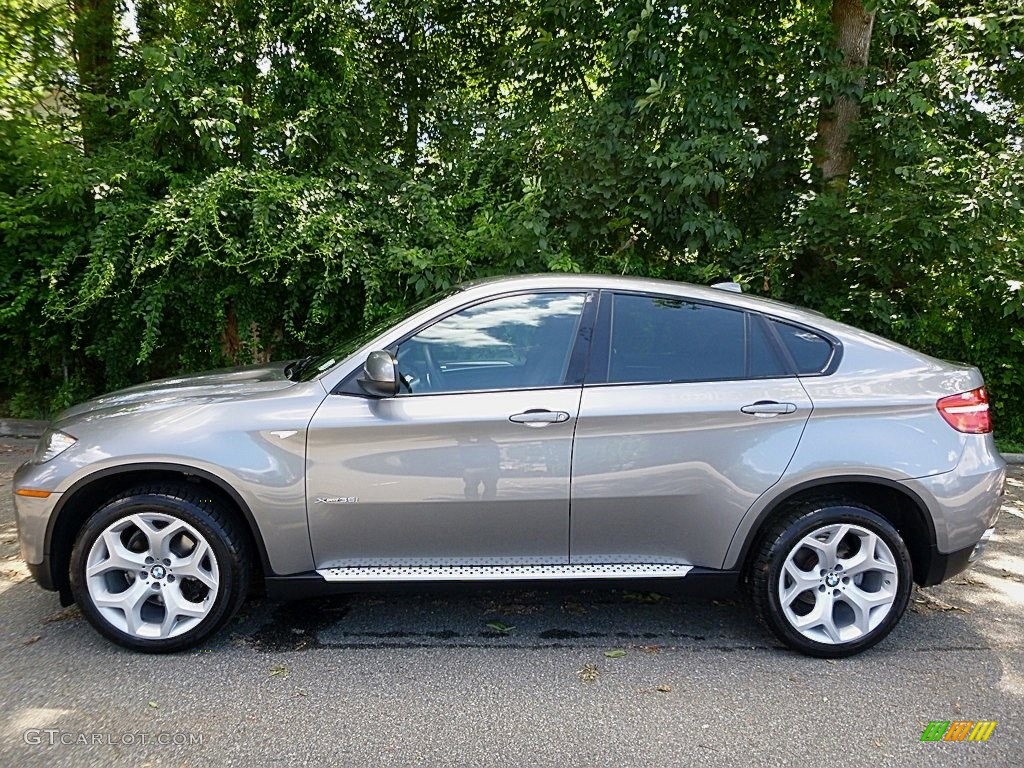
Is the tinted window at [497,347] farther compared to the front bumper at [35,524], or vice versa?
the tinted window at [497,347]

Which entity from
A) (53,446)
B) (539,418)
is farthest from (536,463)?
(53,446)

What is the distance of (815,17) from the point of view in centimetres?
715

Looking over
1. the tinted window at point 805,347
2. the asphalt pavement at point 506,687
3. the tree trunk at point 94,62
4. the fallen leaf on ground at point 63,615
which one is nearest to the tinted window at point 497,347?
the tinted window at point 805,347

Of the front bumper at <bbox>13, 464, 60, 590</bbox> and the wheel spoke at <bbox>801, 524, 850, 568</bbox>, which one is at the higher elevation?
the front bumper at <bbox>13, 464, 60, 590</bbox>

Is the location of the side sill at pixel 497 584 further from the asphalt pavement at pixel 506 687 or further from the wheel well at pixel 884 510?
the asphalt pavement at pixel 506 687

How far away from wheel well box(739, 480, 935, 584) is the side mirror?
175 cm

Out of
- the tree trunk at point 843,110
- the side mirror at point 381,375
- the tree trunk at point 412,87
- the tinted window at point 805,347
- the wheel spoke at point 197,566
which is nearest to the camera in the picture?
the side mirror at point 381,375

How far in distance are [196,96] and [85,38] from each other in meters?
2.16

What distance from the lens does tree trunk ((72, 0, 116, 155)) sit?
7.32m

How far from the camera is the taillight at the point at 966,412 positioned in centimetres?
335

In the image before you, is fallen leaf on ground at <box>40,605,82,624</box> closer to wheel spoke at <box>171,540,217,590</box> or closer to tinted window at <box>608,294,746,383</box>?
wheel spoke at <box>171,540,217,590</box>

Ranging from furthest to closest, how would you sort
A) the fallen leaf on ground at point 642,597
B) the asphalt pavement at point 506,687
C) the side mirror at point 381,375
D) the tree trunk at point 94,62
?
the tree trunk at point 94,62 < the fallen leaf on ground at point 642,597 < the side mirror at point 381,375 < the asphalt pavement at point 506,687

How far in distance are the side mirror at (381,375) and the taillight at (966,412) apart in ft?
8.03

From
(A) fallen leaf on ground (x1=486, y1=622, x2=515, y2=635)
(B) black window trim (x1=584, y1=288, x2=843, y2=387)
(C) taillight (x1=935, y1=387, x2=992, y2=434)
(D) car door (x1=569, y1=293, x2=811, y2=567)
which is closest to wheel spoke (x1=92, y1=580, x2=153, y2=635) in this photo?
(A) fallen leaf on ground (x1=486, y1=622, x2=515, y2=635)
